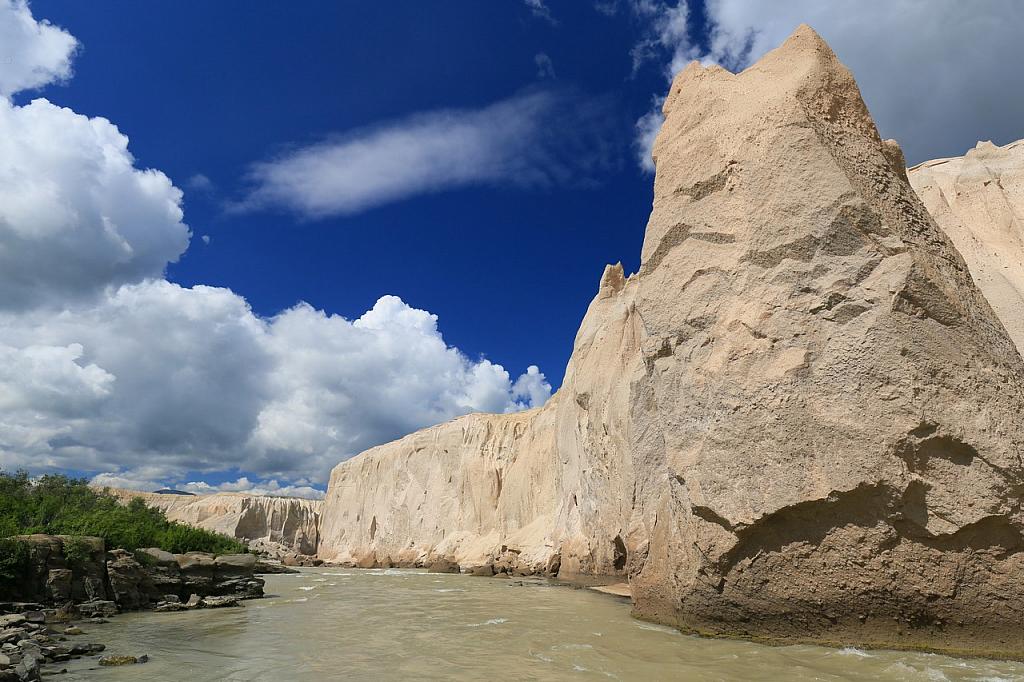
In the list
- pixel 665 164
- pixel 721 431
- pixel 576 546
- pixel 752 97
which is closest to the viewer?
pixel 721 431

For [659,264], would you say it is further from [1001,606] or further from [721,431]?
[1001,606]

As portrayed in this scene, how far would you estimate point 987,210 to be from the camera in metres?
16.3

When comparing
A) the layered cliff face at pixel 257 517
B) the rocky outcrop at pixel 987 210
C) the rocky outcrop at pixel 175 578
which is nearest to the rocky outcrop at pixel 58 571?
the rocky outcrop at pixel 175 578

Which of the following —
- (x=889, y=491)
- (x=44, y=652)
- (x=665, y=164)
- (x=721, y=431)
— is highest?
(x=665, y=164)

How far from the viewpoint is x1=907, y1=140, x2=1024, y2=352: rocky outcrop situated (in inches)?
552

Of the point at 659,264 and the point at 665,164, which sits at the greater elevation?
the point at 665,164

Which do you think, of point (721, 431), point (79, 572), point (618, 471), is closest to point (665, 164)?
point (721, 431)

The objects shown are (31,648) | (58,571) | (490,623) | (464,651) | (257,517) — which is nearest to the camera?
(31,648)

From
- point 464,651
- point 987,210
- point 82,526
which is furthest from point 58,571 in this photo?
point 987,210

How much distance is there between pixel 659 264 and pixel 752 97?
9.47ft

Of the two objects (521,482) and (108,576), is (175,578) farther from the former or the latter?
(521,482)

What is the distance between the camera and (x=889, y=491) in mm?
6363

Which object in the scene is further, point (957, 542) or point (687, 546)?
point (687, 546)

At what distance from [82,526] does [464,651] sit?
1214cm
